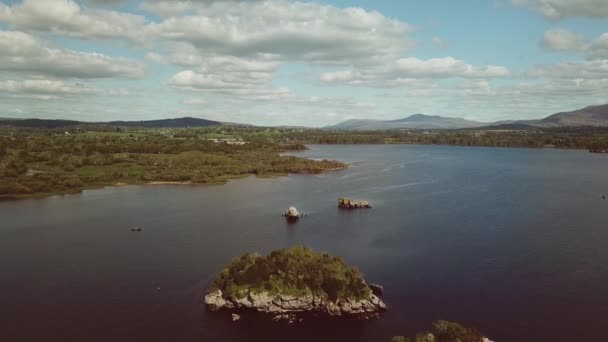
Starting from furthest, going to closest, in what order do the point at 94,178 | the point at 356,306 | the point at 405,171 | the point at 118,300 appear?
the point at 405,171 → the point at 94,178 → the point at 118,300 → the point at 356,306

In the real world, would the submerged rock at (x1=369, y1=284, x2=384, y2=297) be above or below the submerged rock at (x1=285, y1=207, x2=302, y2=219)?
below

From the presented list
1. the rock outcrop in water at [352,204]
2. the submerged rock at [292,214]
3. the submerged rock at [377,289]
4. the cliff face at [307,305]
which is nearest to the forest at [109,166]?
the rock outcrop in water at [352,204]

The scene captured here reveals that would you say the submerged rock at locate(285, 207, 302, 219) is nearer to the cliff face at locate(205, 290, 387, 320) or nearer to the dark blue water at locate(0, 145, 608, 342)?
the dark blue water at locate(0, 145, 608, 342)

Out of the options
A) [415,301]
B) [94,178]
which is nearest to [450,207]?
[415,301]

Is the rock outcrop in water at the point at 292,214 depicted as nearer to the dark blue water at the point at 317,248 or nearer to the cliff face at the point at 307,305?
the dark blue water at the point at 317,248

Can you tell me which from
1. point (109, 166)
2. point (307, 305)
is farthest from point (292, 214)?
point (109, 166)

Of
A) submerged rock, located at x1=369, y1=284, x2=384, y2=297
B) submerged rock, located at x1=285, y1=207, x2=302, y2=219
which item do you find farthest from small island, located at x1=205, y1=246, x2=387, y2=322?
submerged rock, located at x1=285, y1=207, x2=302, y2=219

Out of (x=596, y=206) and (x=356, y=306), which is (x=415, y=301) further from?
(x=596, y=206)
